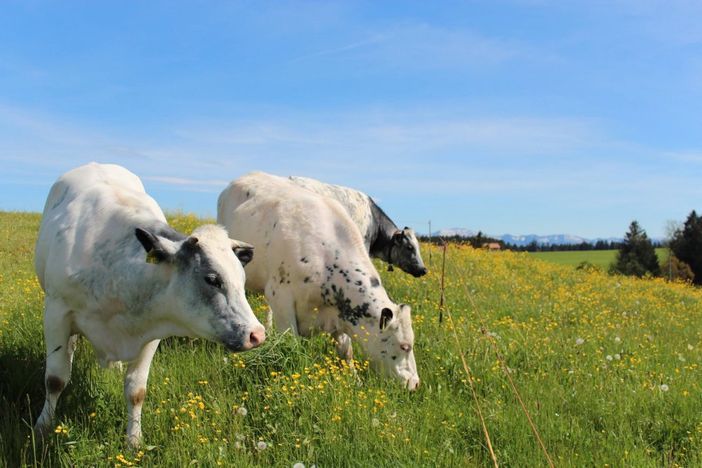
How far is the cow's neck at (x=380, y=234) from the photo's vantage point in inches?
535

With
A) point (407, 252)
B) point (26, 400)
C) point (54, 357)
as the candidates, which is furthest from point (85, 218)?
point (407, 252)

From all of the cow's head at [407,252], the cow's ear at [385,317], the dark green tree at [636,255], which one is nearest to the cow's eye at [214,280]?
the cow's ear at [385,317]

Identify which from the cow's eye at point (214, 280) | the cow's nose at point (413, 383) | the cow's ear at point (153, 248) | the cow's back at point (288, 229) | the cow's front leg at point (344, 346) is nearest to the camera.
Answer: the cow's eye at point (214, 280)

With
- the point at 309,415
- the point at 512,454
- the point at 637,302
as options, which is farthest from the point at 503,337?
the point at 637,302

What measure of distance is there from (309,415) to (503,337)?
501 cm

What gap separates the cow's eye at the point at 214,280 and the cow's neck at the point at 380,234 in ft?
29.1

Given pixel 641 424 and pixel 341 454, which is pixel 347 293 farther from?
pixel 641 424

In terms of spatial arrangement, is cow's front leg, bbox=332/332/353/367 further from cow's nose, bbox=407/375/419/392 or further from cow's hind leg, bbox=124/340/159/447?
cow's hind leg, bbox=124/340/159/447

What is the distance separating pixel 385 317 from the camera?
718 cm

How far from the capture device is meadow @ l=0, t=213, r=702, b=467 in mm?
5098

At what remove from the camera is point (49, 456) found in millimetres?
4957

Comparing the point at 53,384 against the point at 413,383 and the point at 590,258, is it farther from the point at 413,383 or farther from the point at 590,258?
the point at 590,258

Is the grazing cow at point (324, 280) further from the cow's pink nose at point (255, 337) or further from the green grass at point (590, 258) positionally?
the green grass at point (590, 258)

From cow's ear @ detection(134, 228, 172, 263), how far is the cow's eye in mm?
435
